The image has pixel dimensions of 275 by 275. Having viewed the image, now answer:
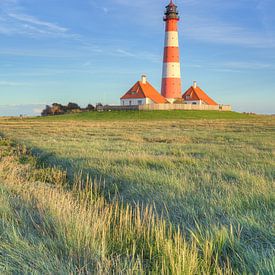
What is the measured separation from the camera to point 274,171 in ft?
25.5

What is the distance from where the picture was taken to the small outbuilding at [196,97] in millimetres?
63938

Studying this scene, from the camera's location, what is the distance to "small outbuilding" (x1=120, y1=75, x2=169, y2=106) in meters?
57.3

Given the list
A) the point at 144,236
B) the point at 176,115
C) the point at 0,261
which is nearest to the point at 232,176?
the point at 144,236

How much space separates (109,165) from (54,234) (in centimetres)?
506

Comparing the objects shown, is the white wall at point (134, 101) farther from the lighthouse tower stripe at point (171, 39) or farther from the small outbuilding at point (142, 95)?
the lighthouse tower stripe at point (171, 39)

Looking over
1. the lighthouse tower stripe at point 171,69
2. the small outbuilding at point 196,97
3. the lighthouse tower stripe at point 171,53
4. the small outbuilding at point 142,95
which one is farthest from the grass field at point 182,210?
the small outbuilding at point 196,97

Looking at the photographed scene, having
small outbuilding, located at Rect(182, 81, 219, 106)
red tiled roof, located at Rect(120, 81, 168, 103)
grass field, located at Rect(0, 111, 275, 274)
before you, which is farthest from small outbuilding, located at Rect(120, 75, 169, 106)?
grass field, located at Rect(0, 111, 275, 274)

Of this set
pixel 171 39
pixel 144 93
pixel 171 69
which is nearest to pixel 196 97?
pixel 144 93

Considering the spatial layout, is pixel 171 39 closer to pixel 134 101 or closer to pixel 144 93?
pixel 144 93

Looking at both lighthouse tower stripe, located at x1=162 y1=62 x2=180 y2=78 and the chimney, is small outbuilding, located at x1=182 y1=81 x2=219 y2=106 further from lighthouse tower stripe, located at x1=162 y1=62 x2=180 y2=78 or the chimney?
lighthouse tower stripe, located at x1=162 y1=62 x2=180 y2=78

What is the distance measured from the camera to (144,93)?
58.2 meters

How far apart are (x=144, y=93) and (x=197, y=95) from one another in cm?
1178

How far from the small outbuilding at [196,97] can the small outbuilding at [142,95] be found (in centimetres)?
757

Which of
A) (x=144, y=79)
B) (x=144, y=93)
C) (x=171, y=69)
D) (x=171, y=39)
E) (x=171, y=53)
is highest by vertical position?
(x=171, y=39)
